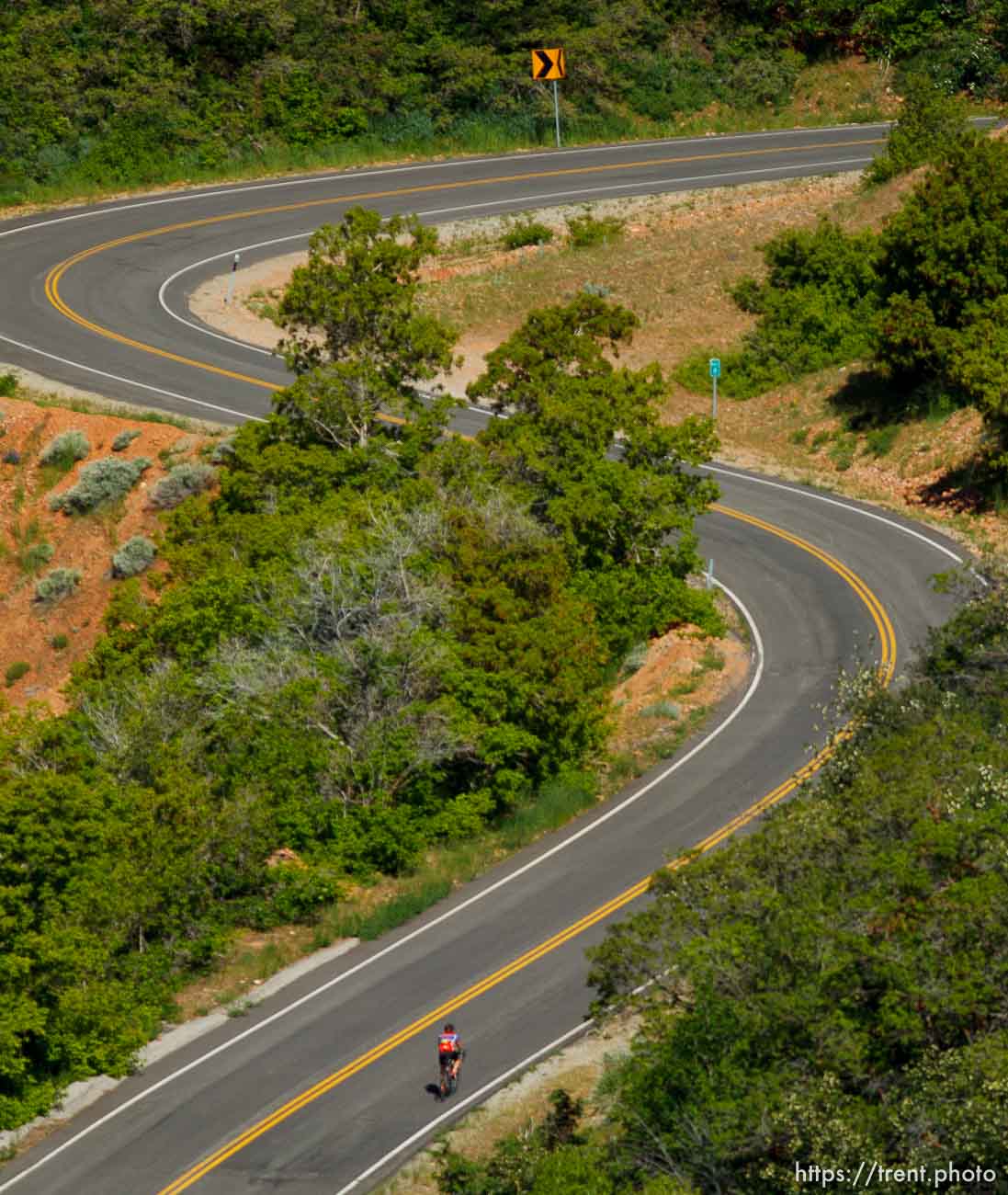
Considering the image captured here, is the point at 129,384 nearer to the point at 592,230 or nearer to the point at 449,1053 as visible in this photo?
the point at 592,230

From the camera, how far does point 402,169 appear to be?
77.6 meters

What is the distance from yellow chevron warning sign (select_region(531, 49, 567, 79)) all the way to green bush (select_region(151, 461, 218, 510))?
32.6 meters

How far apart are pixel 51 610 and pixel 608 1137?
29.1 meters

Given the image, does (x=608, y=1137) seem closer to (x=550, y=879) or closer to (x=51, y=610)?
(x=550, y=879)

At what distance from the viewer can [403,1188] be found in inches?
1077

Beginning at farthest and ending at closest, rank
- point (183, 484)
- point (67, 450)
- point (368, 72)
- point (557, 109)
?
1. point (368, 72)
2. point (557, 109)
3. point (67, 450)
4. point (183, 484)

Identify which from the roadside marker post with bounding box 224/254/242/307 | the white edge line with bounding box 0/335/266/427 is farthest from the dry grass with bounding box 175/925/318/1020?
the roadside marker post with bounding box 224/254/242/307

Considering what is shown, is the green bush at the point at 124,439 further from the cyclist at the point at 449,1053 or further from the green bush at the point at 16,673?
the cyclist at the point at 449,1053

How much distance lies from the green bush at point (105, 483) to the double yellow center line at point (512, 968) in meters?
21.2

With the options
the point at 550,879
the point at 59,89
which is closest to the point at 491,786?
the point at 550,879

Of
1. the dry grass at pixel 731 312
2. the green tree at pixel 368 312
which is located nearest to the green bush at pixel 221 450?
the green tree at pixel 368 312

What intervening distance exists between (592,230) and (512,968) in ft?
137

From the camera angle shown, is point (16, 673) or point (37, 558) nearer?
point (16, 673)

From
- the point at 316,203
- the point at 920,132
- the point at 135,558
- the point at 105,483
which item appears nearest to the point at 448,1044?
the point at 135,558
